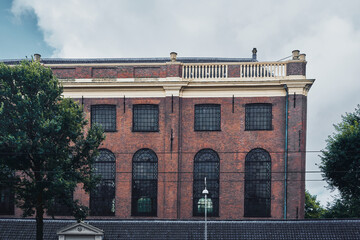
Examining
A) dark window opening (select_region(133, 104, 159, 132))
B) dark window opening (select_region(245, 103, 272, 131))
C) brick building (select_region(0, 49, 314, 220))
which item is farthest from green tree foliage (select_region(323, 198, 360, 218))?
dark window opening (select_region(133, 104, 159, 132))

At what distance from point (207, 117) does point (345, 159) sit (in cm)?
950

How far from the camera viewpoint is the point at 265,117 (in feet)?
81.7

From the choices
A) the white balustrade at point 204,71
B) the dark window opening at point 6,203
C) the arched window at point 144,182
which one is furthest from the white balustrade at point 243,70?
the dark window opening at point 6,203

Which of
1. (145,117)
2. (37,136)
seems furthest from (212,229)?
(37,136)

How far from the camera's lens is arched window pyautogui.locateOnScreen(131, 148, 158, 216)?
25.0 metres

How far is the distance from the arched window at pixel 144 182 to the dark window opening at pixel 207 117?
12.9ft

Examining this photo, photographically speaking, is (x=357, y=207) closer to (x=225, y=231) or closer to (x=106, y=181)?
(x=225, y=231)

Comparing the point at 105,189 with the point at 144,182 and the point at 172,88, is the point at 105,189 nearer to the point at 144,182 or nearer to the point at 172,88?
the point at 144,182

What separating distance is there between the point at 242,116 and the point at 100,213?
12180mm

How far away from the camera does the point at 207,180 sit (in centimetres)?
2494

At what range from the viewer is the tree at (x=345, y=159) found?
22.6 m

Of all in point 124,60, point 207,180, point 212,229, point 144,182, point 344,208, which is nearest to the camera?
point 212,229

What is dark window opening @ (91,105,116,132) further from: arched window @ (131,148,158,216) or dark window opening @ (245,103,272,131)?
dark window opening @ (245,103,272,131)

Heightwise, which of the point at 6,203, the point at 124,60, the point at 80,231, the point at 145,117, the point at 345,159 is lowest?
the point at 80,231
